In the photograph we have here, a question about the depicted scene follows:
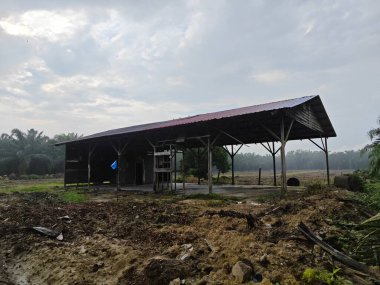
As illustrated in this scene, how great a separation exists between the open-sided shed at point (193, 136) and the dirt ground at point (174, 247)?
A: 17.6 feet

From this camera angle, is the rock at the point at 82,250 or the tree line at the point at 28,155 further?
the tree line at the point at 28,155

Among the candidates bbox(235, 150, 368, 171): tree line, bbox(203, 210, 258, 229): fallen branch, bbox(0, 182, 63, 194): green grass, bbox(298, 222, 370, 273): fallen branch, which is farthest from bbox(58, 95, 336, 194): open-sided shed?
bbox(235, 150, 368, 171): tree line

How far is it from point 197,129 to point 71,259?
11797 millimetres

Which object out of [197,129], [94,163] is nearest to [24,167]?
[94,163]

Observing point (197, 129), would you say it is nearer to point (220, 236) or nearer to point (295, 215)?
point (295, 215)

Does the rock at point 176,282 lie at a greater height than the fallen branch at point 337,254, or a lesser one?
lesser

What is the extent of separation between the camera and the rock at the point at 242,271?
157 inches

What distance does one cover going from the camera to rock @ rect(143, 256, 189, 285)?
4.32 meters

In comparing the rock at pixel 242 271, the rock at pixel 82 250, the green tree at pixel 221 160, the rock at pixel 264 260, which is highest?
the green tree at pixel 221 160

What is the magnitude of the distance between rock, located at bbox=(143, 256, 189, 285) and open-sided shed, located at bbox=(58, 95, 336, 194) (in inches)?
322

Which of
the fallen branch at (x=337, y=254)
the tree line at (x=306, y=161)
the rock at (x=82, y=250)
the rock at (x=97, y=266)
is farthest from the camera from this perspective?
the tree line at (x=306, y=161)

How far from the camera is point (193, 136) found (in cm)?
1692

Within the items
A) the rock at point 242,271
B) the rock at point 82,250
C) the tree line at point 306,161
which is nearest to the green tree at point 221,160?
the rock at point 82,250

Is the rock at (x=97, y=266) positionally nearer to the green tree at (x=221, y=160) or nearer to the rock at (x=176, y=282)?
the rock at (x=176, y=282)
